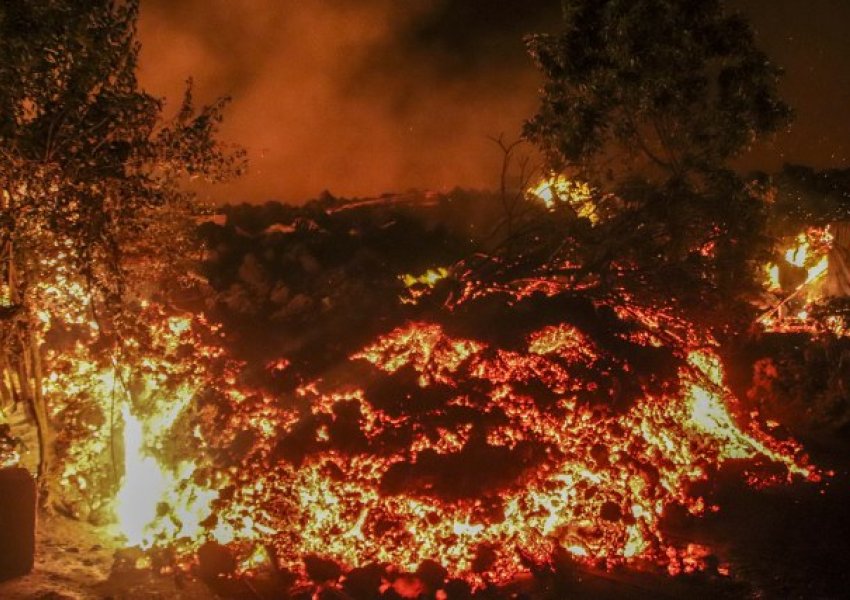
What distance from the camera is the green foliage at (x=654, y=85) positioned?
921cm

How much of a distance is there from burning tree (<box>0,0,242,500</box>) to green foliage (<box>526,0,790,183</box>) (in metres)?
5.02

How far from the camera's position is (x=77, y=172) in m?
7.46

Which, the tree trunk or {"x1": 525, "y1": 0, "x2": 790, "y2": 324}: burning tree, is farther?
the tree trunk

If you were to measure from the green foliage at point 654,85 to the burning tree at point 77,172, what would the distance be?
502cm

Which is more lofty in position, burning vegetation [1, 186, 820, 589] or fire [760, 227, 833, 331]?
fire [760, 227, 833, 331]

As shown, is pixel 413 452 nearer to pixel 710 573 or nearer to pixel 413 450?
pixel 413 450

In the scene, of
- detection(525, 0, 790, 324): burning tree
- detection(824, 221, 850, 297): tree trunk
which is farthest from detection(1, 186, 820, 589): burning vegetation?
detection(824, 221, 850, 297): tree trunk

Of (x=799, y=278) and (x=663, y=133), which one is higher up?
(x=663, y=133)

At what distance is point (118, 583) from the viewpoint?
25.6 ft

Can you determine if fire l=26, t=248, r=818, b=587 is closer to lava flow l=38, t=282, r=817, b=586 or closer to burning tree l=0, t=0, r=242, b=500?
lava flow l=38, t=282, r=817, b=586

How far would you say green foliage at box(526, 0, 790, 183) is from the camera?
9.21m

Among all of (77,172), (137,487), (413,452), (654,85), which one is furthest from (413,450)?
(654,85)

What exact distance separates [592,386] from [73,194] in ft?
24.1

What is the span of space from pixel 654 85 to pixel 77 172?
7802 millimetres
